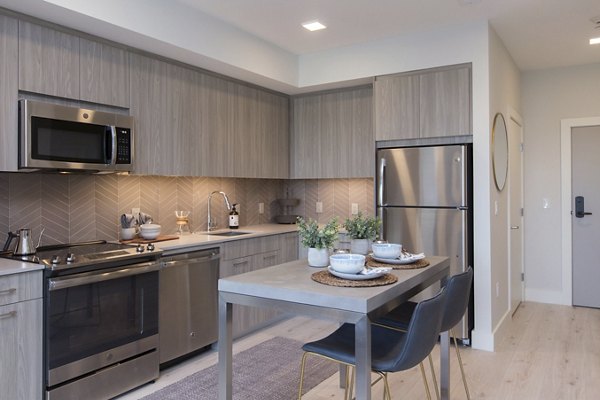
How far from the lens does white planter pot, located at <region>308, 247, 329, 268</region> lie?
7.39ft

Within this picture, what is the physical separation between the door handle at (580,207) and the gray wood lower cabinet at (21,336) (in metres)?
5.05

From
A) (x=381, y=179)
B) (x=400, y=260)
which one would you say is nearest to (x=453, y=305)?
(x=400, y=260)

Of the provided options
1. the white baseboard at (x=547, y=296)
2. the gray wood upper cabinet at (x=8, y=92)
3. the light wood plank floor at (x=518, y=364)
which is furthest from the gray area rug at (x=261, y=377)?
the white baseboard at (x=547, y=296)

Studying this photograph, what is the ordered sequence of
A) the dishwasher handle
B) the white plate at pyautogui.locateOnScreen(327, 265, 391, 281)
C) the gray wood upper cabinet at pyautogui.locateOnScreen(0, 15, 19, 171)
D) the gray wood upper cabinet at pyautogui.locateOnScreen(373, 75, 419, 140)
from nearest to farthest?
the white plate at pyautogui.locateOnScreen(327, 265, 391, 281) → the gray wood upper cabinet at pyautogui.locateOnScreen(0, 15, 19, 171) → the dishwasher handle → the gray wood upper cabinet at pyautogui.locateOnScreen(373, 75, 419, 140)

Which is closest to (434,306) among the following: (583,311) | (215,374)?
(215,374)

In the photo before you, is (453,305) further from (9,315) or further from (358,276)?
(9,315)

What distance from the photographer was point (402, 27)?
373 centimetres

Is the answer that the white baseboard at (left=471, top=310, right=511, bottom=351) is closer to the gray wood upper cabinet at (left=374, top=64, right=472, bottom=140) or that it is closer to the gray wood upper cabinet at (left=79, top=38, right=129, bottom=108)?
the gray wood upper cabinet at (left=374, top=64, right=472, bottom=140)

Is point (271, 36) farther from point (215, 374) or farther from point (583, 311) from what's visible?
point (583, 311)

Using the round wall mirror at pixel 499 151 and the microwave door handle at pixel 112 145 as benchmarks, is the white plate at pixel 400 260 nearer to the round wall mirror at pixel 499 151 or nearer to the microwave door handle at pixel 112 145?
the round wall mirror at pixel 499 151

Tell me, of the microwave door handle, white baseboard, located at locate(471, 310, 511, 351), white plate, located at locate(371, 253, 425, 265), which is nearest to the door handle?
white baseboard, located at locate(471, 310, 511, 351)

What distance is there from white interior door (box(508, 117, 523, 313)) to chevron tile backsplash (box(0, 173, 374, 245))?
1393 mm

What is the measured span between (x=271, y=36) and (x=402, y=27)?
43.7 inches

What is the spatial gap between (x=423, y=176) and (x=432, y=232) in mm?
468
